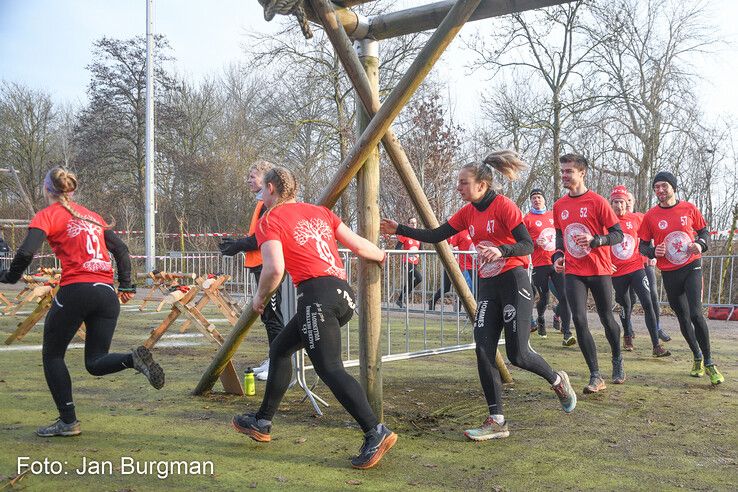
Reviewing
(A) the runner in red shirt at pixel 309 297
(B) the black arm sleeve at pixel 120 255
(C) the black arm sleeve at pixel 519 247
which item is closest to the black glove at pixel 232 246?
(B) the black arm sleeve at pixel 120 255

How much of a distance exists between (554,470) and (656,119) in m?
17.3

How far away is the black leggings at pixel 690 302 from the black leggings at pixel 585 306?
0.90 m

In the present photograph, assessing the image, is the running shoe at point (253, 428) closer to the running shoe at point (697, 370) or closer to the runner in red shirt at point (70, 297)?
the runner in red shirt at point (70, 297)

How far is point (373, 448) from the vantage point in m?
4.09

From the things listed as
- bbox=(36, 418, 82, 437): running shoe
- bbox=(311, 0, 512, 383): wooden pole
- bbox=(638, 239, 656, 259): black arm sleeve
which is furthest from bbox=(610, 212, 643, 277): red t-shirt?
bbox=(36, 418, 82, 437): running shoe

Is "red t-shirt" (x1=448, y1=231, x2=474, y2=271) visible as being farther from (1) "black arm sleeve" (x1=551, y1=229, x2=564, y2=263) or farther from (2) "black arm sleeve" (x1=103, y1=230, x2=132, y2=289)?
(2) "black arm sleeve" (x1=103, y1=230, x2=132, y2=289)

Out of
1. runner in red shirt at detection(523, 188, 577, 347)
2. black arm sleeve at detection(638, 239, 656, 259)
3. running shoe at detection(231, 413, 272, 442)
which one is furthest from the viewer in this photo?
runner in red shirt at detection(523, 188, 577, 347)

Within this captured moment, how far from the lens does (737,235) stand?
55.2 feet

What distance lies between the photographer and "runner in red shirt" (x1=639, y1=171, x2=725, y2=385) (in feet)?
22.7

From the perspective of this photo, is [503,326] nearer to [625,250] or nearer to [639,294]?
[625,250]

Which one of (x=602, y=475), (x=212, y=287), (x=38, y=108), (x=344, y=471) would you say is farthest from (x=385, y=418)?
(x=38, y=108)

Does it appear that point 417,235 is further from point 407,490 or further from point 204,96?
point 204,96

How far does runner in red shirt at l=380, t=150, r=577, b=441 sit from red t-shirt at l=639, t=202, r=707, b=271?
2.68 metres

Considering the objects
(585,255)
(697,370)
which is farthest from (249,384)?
(697,370)
